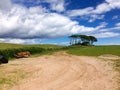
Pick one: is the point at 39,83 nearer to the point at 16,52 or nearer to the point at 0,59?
the point at 0,59

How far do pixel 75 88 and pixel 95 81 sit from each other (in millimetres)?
3820

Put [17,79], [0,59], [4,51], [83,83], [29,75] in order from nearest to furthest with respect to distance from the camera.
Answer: [83,83], [17,79], [29,75], [0,59], [4,51]

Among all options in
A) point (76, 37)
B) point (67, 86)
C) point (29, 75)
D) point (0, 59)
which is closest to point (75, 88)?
point (67, 86)

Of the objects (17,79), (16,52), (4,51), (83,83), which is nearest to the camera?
(83,83)

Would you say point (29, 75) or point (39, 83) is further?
point (29, 75)

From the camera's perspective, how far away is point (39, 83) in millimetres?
23625

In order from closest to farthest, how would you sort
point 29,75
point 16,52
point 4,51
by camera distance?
point 29,75 < point 4,51 < point 16,52

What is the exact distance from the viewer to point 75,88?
2130cm

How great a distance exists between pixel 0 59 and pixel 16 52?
79.1 ft

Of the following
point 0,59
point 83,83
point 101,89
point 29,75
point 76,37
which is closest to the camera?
point 101,89

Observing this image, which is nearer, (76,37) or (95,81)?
(95,81)

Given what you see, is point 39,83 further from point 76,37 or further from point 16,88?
point 76,37

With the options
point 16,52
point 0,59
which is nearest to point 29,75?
point 0,59

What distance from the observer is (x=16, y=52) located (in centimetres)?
6969
